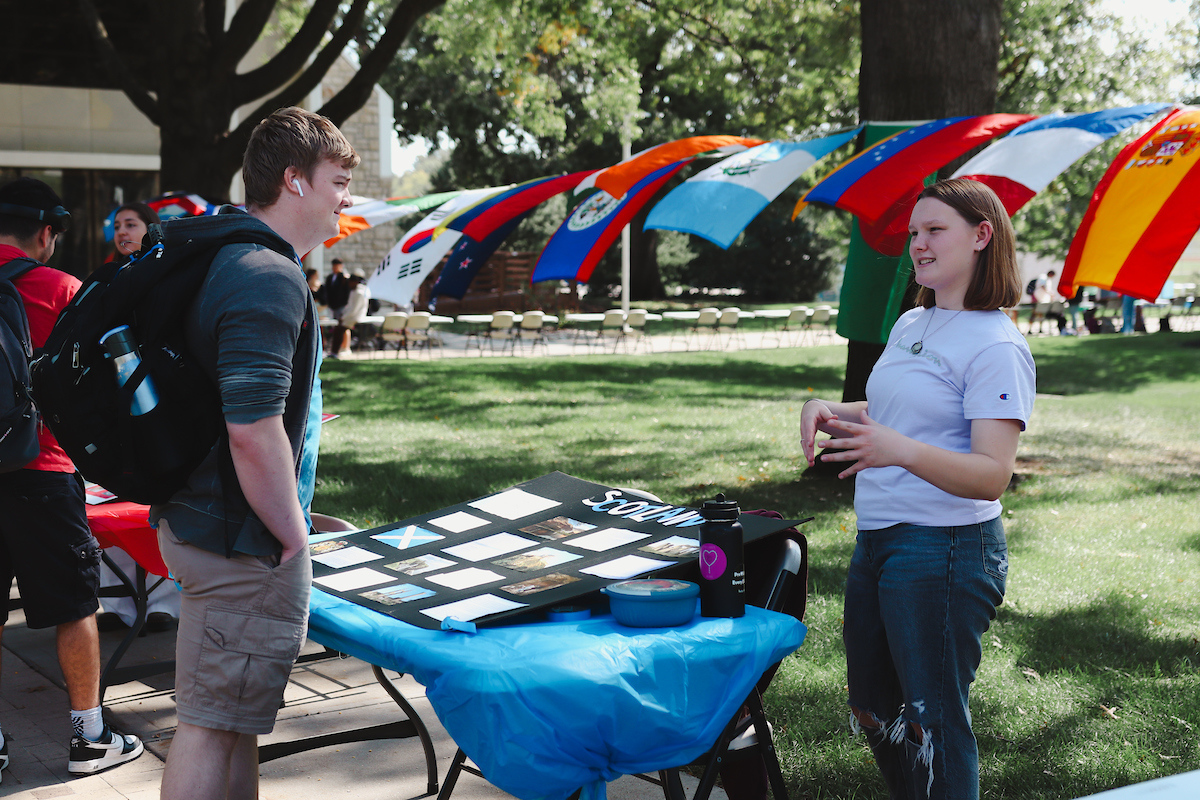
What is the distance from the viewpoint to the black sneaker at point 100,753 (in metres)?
3.71

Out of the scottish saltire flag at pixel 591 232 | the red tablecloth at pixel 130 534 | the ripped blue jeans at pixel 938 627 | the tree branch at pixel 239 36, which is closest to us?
the ripped blue jeans at pixel 938 627

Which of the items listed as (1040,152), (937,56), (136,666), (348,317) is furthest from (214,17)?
(1040,152)

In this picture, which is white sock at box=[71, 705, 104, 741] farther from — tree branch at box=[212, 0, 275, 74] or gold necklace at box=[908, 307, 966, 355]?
tree branch at box=[212, 0, 275, 74]

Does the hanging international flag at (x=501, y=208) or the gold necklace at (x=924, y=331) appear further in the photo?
the hanging international flag at (x=501, y=208)

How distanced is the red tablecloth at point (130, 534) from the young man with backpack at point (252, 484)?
5.53 ft

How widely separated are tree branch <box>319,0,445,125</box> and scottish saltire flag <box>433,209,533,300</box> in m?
6.80

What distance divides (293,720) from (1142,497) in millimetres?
7362

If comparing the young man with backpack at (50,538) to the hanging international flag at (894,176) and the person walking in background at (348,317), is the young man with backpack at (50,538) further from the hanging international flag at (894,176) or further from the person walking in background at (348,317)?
the person walking in background at (348,317)

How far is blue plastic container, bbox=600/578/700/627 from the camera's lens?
2.37 m

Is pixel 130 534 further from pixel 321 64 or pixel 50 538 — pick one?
pixel 321 64

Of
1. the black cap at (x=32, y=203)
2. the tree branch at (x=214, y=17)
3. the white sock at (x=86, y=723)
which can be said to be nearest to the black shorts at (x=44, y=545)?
the white sock at (x=86, y=723)

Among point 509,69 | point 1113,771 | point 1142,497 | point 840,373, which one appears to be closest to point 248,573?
point 1113,771

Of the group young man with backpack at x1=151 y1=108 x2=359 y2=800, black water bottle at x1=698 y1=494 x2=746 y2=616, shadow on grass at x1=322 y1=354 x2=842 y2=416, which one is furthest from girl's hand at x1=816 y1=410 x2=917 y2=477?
shadow on grass at x1=322 y1=354 x2=842 y2=416

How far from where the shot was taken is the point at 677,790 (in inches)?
106
